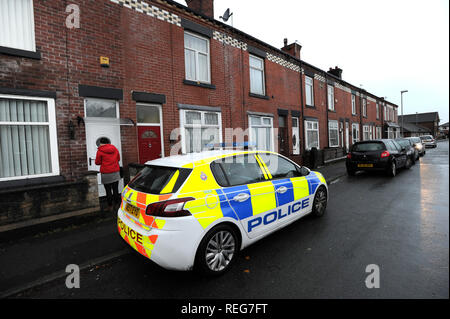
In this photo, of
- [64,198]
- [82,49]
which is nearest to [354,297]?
[64,198]

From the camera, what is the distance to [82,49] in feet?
20.5

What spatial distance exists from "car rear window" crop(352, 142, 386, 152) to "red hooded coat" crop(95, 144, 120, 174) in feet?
30.0

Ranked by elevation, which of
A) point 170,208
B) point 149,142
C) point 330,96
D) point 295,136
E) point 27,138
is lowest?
point 170,208

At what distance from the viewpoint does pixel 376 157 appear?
9.22 m

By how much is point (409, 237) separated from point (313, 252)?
5.54ft

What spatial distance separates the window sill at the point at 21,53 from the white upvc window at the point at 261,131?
25.4 feet

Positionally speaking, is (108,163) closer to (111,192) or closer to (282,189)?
(111,192)

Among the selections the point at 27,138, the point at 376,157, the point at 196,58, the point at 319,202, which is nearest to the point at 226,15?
the point at 196,58

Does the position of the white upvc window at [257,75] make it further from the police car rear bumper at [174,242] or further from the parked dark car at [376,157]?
the police car rear bumper at [174,242]

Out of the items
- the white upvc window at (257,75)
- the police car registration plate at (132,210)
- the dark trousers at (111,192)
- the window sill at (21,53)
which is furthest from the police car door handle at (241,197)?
the white upvc window at (257,75)

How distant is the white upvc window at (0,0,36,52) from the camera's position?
5.35 m

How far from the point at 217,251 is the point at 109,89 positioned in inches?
226

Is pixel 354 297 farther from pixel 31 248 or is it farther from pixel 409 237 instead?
pixel 31 248
